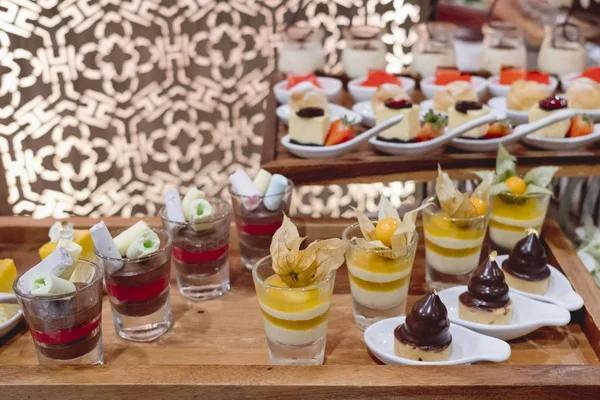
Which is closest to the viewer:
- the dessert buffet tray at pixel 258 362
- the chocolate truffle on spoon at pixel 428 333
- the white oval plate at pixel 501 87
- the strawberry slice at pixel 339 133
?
the dessert buffet tray at pixel 258 362

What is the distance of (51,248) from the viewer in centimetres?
158

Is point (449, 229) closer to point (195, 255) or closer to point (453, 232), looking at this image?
point (453, 232)

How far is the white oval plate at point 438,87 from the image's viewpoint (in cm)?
249

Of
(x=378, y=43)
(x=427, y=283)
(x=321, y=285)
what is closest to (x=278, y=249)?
(x=321, y=285)

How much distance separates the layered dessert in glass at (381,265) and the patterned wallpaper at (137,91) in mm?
2128

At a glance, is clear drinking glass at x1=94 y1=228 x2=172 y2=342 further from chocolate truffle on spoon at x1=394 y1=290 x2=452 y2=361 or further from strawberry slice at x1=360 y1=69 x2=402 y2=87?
strawberry slice at x1=360 y1=69 x2=402 y2=87

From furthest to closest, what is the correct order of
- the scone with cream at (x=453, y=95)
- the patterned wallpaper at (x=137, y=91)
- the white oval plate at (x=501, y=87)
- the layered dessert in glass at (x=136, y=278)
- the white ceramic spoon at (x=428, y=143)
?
the patterned wallpaper at (x=137, y=91) → the white oval plate at (x=501, y=87) → the scone with cream at (x=453, y=95) → the white ceramic spoon at (x=428, y=143) → the layered dessert in glass at (x=136, y=278)

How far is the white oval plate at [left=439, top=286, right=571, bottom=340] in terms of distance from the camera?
1.40 m

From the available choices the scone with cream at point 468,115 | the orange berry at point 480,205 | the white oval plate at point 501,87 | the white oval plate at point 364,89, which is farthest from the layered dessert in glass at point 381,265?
the white oval plate at point 501,87

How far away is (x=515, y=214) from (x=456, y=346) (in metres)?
0.51

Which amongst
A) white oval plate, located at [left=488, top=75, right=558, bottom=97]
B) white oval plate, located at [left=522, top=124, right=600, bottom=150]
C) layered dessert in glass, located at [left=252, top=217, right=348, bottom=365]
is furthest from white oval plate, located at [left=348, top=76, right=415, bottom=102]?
layered dessert in glass, located at [left=252, top=217, right=348, bottom=365]

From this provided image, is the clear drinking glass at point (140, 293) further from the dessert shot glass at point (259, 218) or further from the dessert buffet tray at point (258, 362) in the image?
the dessert shot glass at point (259, 218)

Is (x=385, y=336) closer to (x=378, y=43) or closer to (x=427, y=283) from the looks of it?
(x=427, y=283)

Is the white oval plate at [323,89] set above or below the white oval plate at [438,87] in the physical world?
below
